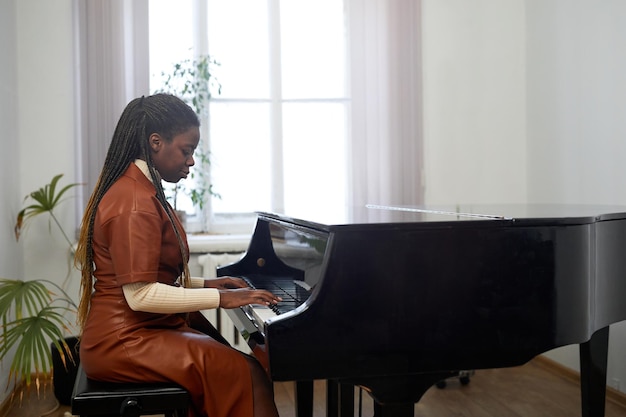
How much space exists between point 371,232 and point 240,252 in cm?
262

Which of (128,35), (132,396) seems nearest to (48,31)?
(128,35)

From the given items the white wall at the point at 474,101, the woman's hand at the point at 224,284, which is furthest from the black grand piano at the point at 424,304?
the white wall at the point at 474,101

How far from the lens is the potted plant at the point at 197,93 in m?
4.43

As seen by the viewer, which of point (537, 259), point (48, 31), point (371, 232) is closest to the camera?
point (371, 232)

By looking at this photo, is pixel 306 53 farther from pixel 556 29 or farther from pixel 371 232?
pixel 371 232

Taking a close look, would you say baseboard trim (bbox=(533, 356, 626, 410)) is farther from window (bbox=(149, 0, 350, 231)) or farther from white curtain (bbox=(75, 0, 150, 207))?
white curtain (bbox=(75, 0, 150, 207))

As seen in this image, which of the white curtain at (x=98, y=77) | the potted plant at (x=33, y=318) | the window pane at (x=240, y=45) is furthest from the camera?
the window pane at (x=240, y=45)

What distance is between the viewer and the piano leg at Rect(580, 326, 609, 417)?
2.69 m

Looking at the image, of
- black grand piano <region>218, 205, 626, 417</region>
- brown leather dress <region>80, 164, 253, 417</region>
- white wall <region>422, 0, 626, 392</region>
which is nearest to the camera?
black grand piano <region>218, 205, 626, 417</region>

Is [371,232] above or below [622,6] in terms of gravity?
below

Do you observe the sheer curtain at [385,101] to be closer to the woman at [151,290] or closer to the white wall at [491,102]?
the white wall at [491,102]

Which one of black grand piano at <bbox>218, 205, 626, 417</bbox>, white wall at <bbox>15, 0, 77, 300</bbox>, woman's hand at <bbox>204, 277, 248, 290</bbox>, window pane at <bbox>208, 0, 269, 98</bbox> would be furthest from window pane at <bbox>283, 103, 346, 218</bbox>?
black grand piano at <bbox>218, 205, 626, 417</bbox>

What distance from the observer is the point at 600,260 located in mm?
2357

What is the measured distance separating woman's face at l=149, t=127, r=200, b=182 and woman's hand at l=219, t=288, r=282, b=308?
0.40m
